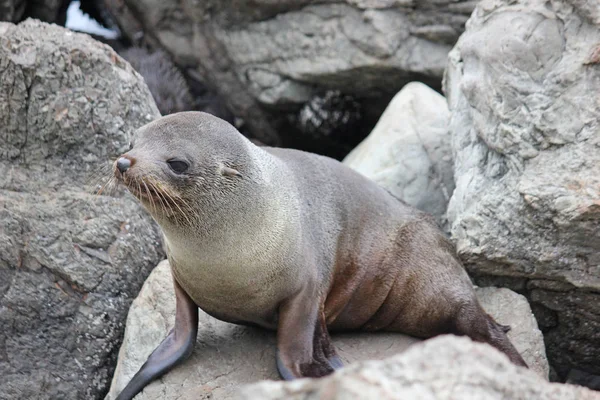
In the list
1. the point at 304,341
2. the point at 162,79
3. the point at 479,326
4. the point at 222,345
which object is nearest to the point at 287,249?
the point at 304,341

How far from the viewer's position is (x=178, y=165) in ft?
15.3

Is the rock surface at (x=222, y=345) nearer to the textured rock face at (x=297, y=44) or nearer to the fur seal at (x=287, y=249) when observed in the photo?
the fur seal at (x=287, y=249)

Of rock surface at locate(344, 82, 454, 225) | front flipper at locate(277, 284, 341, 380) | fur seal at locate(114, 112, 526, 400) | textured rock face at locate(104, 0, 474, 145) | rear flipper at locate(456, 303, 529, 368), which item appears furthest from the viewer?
textured rock face at locate(104, 0, 474, 145)

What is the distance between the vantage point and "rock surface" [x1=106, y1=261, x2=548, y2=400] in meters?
5.02

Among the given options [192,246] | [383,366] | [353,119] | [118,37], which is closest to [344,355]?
[192,246]

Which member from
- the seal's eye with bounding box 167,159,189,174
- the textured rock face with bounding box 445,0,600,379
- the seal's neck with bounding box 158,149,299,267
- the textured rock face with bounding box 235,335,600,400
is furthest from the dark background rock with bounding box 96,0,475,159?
the textured rock face with bounding box 235,335,600,400

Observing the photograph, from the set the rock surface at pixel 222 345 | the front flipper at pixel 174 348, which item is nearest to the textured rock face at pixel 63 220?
the rock surface at pixel 222 345

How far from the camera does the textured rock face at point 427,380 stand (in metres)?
2.54

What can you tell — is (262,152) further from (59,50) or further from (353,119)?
(353,119)

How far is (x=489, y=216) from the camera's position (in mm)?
5656

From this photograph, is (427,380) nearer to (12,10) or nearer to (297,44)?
(297,44)

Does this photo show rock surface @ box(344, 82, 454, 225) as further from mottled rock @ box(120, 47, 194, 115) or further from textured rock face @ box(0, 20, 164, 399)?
mottled rock @ box(120, 47, 194, 115)

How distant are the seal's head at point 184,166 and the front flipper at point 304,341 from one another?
0.77 metres

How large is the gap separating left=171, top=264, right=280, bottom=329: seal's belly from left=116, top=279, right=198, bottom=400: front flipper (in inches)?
4.4
